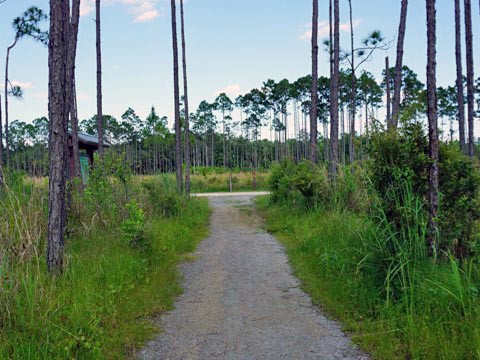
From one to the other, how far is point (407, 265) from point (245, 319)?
5.80ft

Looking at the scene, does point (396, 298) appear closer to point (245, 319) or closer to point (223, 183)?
point (245, 319)

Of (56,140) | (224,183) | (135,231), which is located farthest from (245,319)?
(224,183)

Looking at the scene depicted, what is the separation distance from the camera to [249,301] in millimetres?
4602

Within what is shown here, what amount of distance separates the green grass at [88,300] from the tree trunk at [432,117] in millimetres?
3054

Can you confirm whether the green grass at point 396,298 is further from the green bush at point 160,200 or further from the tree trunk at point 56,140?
the green bush at point 160,200

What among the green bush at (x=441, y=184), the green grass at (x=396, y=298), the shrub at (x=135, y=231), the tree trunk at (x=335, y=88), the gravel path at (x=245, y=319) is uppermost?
the tree trunk at (x=335, y=88)

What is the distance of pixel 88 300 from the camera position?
3.93 metres

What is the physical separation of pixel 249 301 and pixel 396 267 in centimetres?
168

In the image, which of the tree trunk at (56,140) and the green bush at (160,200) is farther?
the green bush at (160,200)

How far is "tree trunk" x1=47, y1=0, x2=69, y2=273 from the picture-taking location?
15.0ft

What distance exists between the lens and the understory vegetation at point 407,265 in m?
3.25

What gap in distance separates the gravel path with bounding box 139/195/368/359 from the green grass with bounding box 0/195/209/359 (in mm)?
281

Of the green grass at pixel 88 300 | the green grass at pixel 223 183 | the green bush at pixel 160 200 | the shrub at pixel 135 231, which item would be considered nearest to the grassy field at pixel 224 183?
the green grass at pixel 223 183

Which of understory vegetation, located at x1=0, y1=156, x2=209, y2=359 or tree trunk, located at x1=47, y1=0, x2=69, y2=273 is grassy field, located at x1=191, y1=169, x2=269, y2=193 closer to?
understory vegetation, located at x1=0, y1=156, x2=209, y2=359
